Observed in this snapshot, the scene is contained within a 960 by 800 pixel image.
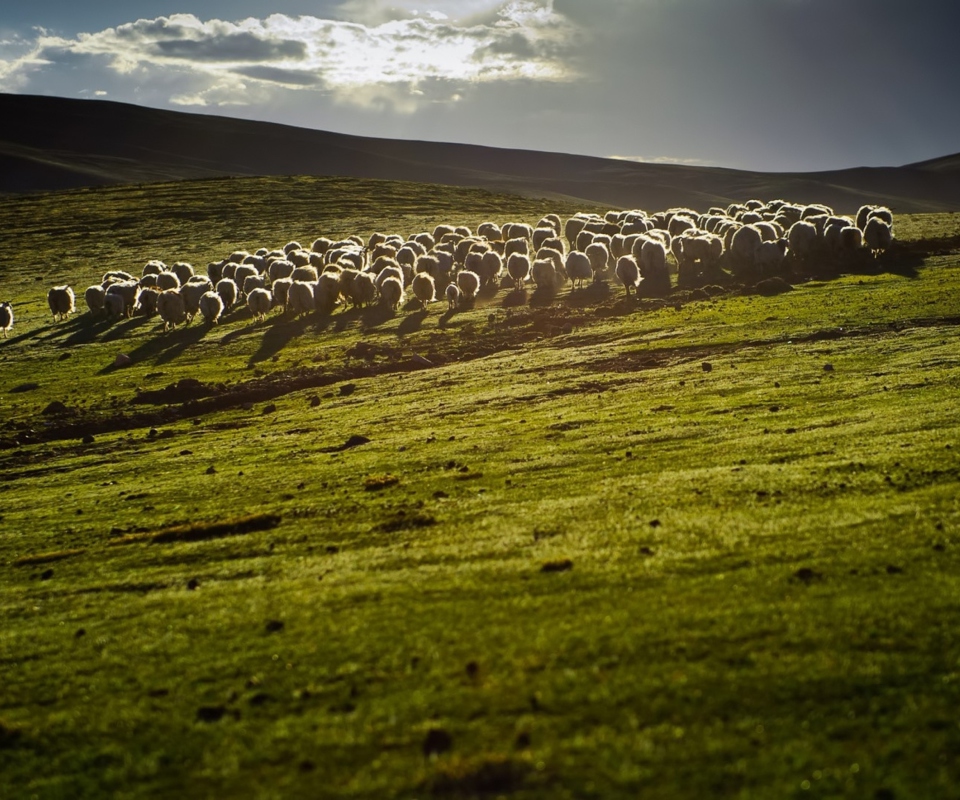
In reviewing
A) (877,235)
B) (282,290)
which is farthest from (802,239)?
(282,290)

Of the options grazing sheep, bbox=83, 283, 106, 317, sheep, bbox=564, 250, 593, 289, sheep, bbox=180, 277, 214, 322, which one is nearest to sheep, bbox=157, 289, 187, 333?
sheep, bbox=180, 277, 214, 322

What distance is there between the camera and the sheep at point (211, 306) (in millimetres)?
57281

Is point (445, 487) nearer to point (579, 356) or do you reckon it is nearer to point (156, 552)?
point (156, 552)

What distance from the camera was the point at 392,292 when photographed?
190ft

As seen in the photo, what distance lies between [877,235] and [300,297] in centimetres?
3829

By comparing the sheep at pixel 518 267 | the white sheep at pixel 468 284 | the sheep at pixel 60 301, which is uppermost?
the sheep at pixel 518 267

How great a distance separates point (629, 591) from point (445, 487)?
913cm

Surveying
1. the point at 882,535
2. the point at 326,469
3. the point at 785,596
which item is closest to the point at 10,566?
the point at 326,469

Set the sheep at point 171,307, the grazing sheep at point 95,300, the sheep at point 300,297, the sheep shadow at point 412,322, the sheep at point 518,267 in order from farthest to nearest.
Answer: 1. the grazing sheep at point 95,300
2. the sheep at point 518,267
3. the sheep at point 300,297
4. the sheep at point 171,307
5. the sheep shadow at point 412,322

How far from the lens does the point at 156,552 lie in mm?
20109

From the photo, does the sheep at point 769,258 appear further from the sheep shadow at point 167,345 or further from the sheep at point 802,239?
the sheep shadow at point 167,345

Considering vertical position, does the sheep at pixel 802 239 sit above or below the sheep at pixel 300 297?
above

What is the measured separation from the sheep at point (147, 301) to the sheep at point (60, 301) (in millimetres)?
5076

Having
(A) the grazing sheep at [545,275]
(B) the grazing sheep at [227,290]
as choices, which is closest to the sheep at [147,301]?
(B) the grazing sheep at [227,290]
